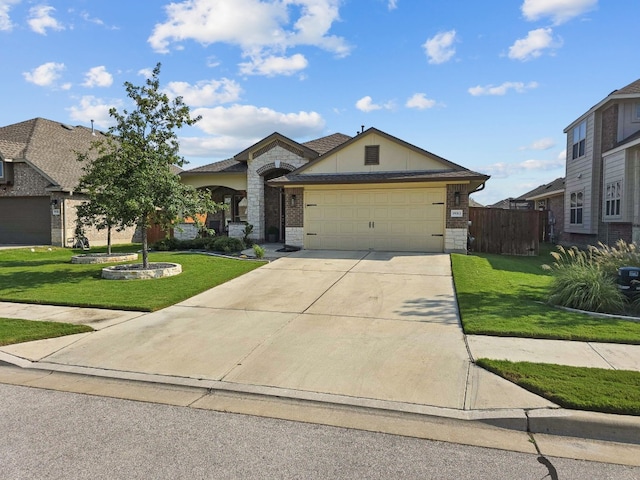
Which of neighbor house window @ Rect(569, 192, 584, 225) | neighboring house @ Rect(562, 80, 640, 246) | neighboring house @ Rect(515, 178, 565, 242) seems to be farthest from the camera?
neighboring house @ Rect(515, 178, 565, 242)

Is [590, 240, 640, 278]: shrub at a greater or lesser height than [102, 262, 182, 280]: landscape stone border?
greater

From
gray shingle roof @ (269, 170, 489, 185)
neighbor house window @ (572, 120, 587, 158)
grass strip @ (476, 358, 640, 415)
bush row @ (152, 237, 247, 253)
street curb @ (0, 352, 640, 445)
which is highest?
neighbor house window @ (572, 120, 587, 158)

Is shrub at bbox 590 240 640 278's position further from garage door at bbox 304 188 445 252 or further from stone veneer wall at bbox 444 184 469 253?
garage door at bbox 304 188 445 252

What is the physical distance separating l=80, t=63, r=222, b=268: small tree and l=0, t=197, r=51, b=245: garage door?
1271 centimetres

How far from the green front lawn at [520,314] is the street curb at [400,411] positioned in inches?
102

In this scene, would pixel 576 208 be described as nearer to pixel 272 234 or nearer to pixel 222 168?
pixel 272 234

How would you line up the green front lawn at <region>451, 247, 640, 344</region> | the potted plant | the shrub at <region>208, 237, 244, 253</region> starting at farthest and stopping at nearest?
the potted plant → the shrub at <region>208, 237, 244, 253</region> → the green front lawn at <region>451, 247, 640, 344</region>

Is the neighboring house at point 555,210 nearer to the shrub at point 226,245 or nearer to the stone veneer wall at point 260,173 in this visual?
the stone veneer wall at point 260,173

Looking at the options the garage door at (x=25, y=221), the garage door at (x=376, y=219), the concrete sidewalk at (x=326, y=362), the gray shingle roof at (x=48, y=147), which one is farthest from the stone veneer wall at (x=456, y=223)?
the garage door at (x=25, y=221)

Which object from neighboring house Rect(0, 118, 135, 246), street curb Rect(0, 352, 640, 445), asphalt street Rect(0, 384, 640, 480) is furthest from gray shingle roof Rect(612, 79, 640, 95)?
neighboring house Rect(0, 118, 135, 246)

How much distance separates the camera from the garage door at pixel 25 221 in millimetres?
22062

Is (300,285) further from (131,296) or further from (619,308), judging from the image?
(619,308)

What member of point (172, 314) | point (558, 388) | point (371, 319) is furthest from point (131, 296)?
point (558, 388)

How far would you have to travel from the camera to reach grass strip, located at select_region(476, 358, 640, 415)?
158 inches
